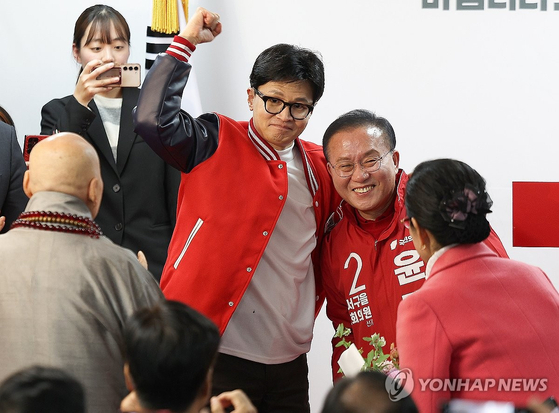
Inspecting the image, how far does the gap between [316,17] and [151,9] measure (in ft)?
2.23

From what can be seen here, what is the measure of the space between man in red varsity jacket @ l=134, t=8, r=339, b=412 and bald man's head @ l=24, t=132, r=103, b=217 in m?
0.40

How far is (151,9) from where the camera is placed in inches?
127

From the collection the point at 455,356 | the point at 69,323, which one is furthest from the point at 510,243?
the point at 69,323

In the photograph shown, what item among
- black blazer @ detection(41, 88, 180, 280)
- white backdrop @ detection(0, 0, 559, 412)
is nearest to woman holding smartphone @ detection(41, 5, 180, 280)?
black blazer @ detection(41, 88, 180, 280)

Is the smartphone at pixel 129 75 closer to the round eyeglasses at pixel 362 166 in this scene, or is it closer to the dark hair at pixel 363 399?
the round eyeglasses at pixel 362 166

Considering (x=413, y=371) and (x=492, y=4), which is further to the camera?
(x=492, y=4)

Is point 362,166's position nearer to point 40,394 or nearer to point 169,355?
point 169,355

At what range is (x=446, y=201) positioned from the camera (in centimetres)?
156

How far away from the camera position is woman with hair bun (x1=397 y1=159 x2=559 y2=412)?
145 centimetres

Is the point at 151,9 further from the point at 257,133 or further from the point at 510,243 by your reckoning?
the point at 510,243

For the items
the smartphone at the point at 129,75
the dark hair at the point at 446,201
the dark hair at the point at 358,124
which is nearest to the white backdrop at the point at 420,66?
the smartphone at the point at 129,75

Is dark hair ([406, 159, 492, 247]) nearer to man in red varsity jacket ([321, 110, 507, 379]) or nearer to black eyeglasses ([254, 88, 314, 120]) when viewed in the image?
man in red varsity jacket ([321, 110, 507, 379])

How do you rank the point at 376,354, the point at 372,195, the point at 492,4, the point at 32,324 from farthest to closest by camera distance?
the point at 492,4, the point at 372,195, the point at 376,354, the point at 32,324

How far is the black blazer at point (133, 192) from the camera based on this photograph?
Answer: 108 inches
